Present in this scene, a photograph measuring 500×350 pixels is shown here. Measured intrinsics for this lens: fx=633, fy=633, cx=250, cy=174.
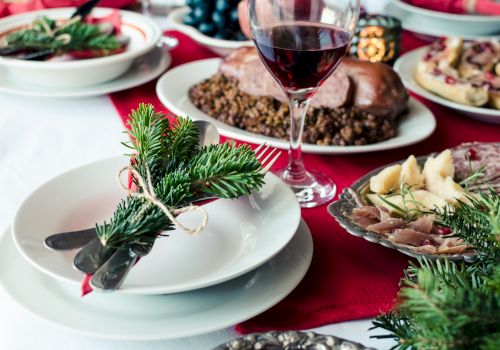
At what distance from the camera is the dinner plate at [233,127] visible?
3.64 feet

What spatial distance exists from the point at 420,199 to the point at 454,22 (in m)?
1.04

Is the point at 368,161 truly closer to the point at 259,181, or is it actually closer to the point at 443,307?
the point at 259,181

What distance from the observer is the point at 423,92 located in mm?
1341

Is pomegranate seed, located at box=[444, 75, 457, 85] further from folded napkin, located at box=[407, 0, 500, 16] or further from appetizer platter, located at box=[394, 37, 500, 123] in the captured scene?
folded napkin, located at box=[407, 0, 500, 16]

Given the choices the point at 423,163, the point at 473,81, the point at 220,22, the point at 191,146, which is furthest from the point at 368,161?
the point at 220,22

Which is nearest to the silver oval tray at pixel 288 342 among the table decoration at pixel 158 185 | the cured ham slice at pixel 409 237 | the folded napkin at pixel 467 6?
the table decoration at pixel 158 185

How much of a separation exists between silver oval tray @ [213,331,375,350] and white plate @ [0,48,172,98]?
91 cm

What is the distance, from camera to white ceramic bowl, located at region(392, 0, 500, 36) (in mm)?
1731

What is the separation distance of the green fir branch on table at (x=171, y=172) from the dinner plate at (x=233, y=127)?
1.04 ft

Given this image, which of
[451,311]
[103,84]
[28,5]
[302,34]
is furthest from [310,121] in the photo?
[28,5]

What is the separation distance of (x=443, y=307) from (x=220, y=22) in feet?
4.19

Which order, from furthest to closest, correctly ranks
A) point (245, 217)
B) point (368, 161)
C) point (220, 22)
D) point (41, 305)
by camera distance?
point (220, 22), point (368, 161), point (245, 217), point (41, 305)

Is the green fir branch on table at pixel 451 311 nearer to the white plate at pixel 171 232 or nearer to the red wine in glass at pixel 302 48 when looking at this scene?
the white plate at pixel 171 232

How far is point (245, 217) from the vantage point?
0.81m
